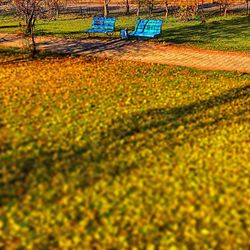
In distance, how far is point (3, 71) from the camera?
12797 millimetres

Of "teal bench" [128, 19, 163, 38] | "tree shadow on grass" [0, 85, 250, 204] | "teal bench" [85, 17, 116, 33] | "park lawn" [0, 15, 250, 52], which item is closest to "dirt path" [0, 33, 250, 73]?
"teal bench" [128, 19, 163, 38]

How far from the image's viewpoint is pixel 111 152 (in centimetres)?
709

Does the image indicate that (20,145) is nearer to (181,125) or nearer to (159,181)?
(159,181)

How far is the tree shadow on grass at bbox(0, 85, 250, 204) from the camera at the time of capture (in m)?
6.16

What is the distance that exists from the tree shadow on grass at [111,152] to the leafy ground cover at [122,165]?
2 cm

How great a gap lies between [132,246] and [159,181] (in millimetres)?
1689

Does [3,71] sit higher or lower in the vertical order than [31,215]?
higher

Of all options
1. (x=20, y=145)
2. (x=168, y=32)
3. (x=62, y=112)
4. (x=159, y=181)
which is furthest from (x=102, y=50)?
(x=159, y=181)

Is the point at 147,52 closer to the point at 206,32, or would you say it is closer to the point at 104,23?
the point at 104,23

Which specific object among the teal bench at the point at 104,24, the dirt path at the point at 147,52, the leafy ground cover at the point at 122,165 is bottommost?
the leafy ground cover at the point at 122,165

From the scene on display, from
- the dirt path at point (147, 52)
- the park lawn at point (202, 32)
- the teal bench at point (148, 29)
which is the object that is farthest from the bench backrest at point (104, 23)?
the teal bench at point (148, 29)

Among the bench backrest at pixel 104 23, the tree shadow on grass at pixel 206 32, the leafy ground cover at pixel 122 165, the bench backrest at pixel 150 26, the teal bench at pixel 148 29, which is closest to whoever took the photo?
the leafy ground cover at pixel 122 165

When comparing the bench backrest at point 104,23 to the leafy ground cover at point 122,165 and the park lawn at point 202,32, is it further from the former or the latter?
the leafy ground cover at point 122,165

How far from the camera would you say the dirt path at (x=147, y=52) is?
583 inches
